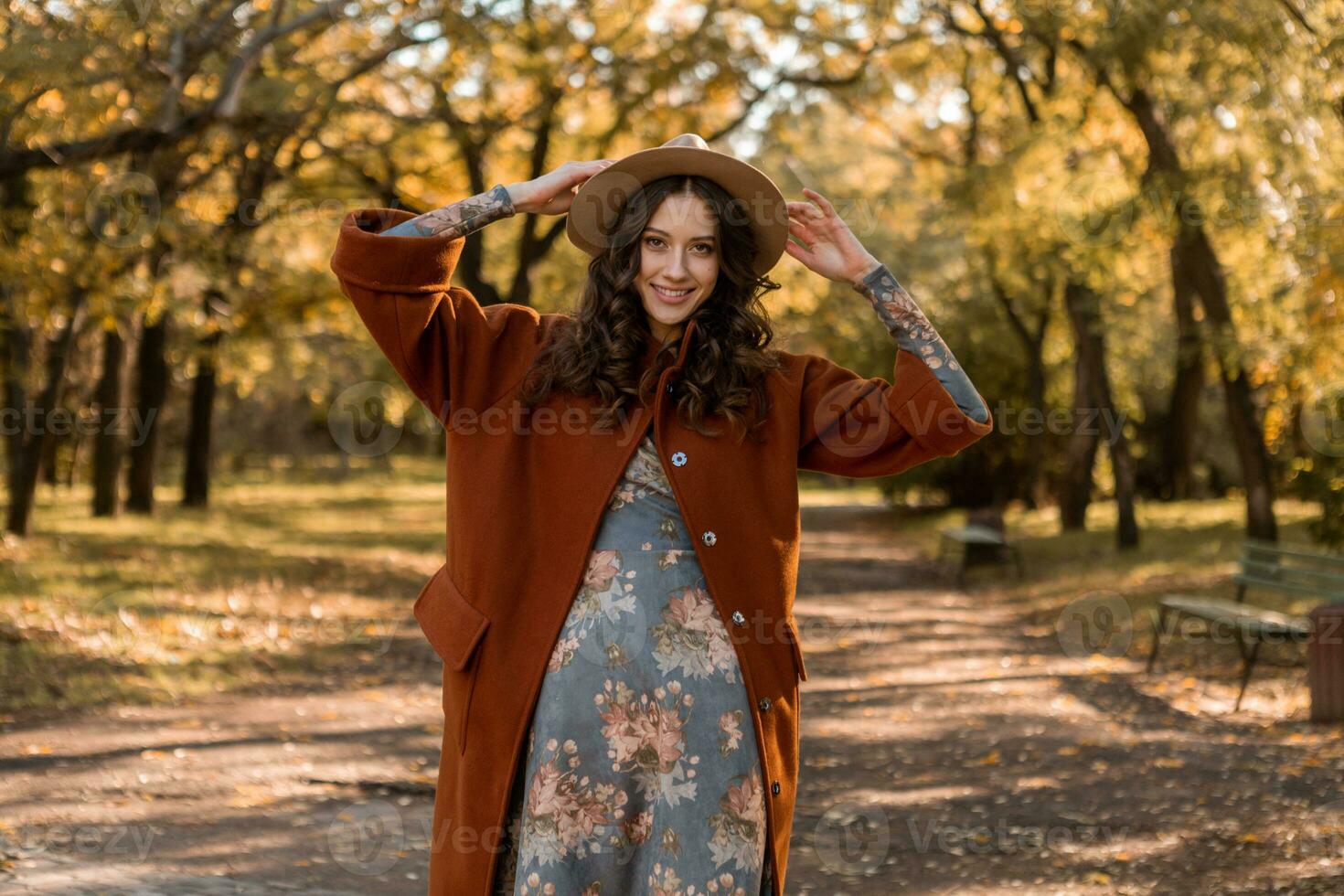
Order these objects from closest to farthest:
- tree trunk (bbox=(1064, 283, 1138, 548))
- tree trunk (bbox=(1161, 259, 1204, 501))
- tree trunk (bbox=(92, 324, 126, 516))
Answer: tree trunk (bbox=(1064, 283, 1138, 548)) → tree trunk (bbox=(92, 324, 126, 516)) → tree trunk (bbox=(1161, 259, 1204, 501))

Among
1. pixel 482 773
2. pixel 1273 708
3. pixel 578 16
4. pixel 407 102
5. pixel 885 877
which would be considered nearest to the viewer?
pixel 482 773

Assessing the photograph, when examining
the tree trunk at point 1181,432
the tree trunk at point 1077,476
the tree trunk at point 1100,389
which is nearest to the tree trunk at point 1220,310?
the tree trunk at point 1100,389

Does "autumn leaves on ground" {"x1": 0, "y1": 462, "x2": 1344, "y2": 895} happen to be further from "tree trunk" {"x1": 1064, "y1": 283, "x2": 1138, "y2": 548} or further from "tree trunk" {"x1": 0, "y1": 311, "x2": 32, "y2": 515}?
"tree trunk" {"x1": 1064, "y1": 283, "x2": 1138, "y2": 548}

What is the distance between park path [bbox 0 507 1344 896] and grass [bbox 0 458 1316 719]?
0.59 m

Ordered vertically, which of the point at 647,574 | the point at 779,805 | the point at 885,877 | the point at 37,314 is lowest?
the point at 885,877

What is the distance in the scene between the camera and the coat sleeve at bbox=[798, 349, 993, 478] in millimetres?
2820

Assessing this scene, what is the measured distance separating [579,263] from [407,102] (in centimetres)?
472

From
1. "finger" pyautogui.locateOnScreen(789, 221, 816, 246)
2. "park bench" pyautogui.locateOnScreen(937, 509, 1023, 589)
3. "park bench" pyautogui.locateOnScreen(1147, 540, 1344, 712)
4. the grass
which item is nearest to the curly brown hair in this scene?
"finger" pyautogui.locateOnScreen(789, 221, 816, 246)

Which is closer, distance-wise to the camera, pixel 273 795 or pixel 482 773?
pixel 482 773

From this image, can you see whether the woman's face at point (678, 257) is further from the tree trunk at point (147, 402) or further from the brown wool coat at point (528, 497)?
the tree trunk at point (147, 402)

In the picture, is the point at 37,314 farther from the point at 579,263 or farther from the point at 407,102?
the point at 579,263

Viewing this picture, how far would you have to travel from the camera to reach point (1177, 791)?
7.06m

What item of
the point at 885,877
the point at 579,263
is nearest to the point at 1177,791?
the point at 885,877

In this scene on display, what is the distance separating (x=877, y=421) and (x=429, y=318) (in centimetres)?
89
